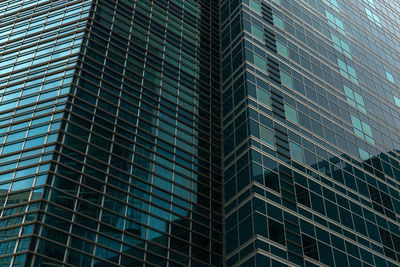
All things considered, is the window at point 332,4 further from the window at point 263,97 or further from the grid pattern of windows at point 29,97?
the grid pattern of windows at point 29,97

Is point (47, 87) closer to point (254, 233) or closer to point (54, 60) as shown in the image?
point (54, 60)

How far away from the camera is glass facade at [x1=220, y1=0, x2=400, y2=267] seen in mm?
44906

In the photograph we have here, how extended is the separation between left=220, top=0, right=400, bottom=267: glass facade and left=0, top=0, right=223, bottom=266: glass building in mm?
2965

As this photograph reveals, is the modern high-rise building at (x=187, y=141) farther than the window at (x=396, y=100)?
No

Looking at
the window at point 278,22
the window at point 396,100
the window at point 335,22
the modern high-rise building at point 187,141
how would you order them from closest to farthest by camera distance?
1. the modern high-rise building at point 187,141
2. the window at point 278,22
3. the window at point 396,100
4. the window at point 335,22

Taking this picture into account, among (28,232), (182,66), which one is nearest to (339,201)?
(182,66)

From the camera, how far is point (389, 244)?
5100 centimetres

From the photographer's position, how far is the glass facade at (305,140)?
44906 mm

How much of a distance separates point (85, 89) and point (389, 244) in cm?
3088

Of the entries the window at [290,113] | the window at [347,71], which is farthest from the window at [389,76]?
the window at [290,113]

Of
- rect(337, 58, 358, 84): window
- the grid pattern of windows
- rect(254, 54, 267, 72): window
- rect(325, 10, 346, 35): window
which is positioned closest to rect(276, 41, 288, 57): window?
rect(254, 54, 267, 72): window

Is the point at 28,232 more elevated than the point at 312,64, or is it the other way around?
the point at 312,64

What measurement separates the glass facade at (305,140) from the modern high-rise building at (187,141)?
17 centimetres

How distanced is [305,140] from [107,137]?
63.6 feet
